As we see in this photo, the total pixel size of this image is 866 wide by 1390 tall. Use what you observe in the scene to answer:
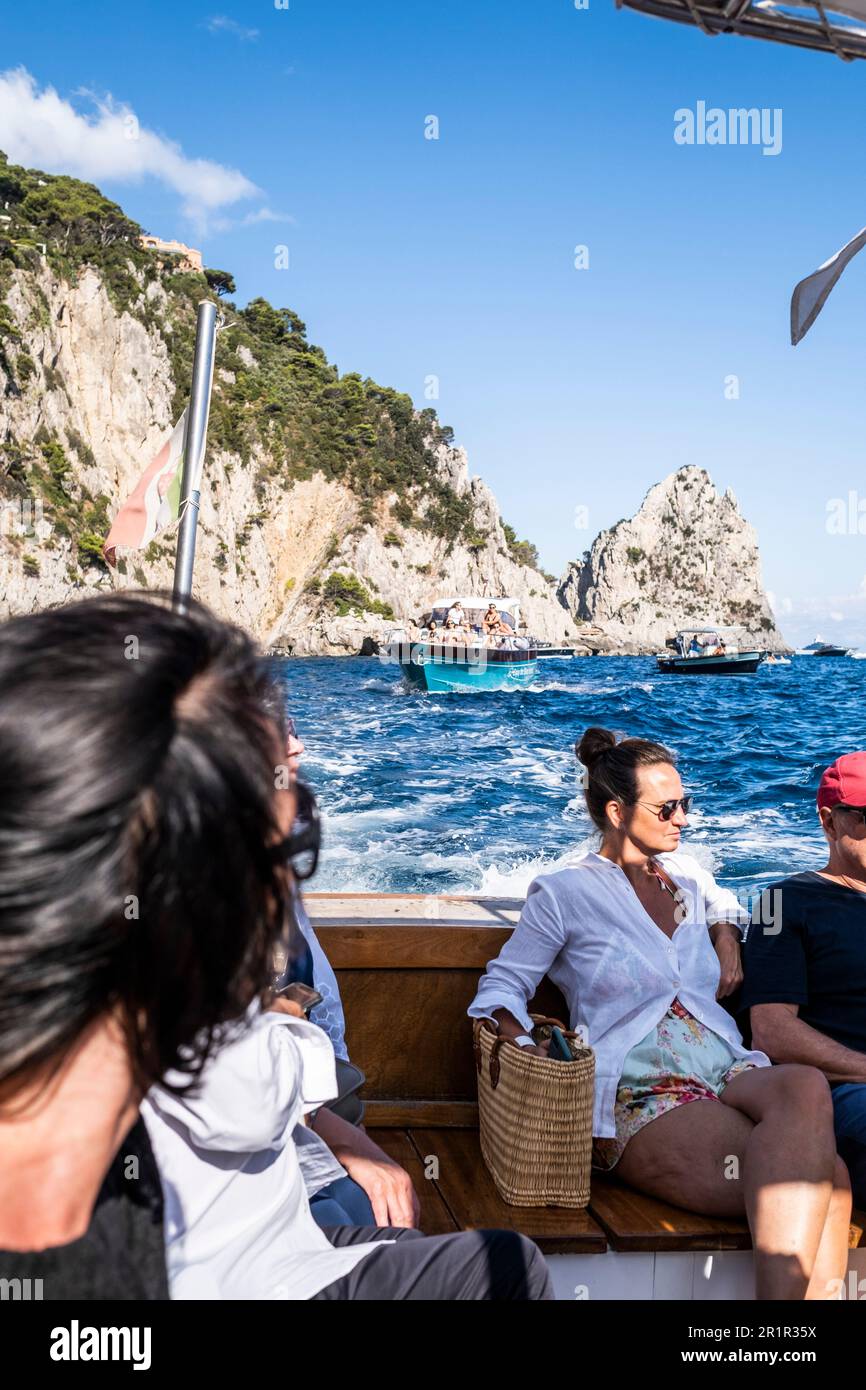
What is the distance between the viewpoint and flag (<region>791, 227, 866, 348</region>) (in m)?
1.98

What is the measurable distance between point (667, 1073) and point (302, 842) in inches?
58.6

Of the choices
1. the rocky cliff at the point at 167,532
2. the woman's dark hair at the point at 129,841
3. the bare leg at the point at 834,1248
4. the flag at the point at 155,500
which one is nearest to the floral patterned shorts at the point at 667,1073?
the bare leg at the point at 834,1248

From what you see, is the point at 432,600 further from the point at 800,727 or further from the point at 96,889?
the point at 96,889

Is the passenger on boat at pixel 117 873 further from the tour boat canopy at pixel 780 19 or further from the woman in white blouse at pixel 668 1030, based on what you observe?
the tour boat canopy at pixel 780 19

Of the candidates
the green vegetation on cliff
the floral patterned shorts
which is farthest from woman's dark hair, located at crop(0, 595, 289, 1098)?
the green vegetation on cliff

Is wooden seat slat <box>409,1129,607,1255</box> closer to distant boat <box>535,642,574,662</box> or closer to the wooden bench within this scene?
the wooden bench

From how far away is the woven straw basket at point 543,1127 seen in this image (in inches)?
66.4

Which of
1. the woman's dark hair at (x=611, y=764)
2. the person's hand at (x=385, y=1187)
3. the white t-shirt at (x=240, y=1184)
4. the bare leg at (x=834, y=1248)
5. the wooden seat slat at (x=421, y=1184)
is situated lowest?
the wooden seat slat at (x=421, y=1184)

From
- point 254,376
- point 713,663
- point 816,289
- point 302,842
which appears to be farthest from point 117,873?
point 254,376

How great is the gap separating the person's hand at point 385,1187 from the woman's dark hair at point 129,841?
103 cm

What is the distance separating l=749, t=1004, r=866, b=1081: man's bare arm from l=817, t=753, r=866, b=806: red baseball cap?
1.33 feet

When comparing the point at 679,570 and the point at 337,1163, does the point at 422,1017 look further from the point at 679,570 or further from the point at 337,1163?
the point at 679,570
